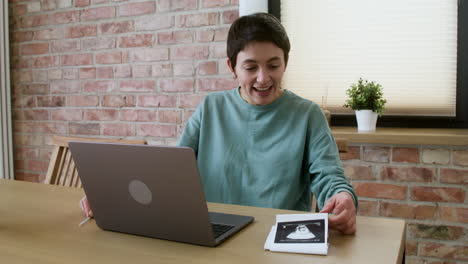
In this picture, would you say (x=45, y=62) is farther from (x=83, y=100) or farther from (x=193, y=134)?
(x=193, y=134)

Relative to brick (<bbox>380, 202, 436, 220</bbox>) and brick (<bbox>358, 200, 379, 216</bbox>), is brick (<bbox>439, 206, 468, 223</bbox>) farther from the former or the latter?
brick (<bbox>358, 200, 379, 216</bbox>)

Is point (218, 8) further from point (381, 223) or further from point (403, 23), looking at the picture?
point (381, 223)

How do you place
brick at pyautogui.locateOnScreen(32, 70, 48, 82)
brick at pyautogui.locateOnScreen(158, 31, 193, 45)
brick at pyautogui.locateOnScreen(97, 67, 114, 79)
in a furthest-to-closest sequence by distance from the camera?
brick at pyautogui.locateOnScreen(32, 70, 48, 82) < brick at pyautogui.locateOnScreen(97, 67, 114, 79) < brick at pyautogui.locateOnScreen(158, 31, 193, 45)

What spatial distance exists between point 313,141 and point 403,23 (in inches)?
35.7

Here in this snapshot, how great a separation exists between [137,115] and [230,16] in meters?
0.75

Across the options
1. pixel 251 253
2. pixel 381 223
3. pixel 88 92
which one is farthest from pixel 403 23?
pixel 88 92

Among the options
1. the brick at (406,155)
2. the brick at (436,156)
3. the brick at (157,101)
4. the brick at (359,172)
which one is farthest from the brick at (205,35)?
the brick at (436,156)

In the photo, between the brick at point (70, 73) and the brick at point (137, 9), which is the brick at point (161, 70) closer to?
the brick at point (137, 9)

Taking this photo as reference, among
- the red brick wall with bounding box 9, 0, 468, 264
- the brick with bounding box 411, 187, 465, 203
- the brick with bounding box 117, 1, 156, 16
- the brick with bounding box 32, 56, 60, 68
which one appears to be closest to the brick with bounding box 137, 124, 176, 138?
the red brick wall with bounding box 9, 0, 468, 264

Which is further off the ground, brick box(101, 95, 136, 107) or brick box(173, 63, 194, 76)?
brick box(173, 63, 194, 76)

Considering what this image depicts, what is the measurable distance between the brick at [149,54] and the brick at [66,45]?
40cm

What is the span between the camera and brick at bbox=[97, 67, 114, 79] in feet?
8.20

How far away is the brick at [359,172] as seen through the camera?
193 centimetres

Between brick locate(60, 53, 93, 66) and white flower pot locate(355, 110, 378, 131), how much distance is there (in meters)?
1.55
